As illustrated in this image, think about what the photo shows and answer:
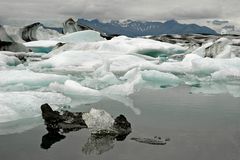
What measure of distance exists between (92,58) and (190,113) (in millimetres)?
7992

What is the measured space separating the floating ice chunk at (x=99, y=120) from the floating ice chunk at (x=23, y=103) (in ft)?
3.13

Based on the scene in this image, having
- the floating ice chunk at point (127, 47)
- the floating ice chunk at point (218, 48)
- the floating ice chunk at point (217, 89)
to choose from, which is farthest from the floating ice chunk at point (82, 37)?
the floating ice chunk at point (217, 89)

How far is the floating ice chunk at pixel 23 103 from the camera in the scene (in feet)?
17.9

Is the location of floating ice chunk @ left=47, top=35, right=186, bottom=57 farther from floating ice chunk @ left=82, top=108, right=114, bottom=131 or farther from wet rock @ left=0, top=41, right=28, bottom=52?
floating ice chunk @ left=82, top=108, right=114, bottom=131

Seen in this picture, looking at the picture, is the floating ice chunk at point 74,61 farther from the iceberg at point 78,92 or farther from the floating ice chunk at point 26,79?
the iceberg at point 78,92

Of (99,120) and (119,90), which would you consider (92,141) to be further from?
(119,90)

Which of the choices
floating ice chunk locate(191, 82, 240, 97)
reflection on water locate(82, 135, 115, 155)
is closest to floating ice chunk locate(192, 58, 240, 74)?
floating ice chunk locate(191, 82, 240, 97)

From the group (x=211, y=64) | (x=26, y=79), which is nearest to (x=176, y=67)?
(x=211, y=64)

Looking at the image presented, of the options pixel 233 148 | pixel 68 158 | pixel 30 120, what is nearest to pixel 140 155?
pixel 68 158

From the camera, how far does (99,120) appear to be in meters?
5.00

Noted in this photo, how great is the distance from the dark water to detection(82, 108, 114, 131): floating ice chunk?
15 cm

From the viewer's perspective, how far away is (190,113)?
20.6ft

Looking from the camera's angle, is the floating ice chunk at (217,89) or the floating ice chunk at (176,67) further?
the floating ice chunk at (176,67)

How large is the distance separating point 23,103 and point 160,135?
7.17ft
